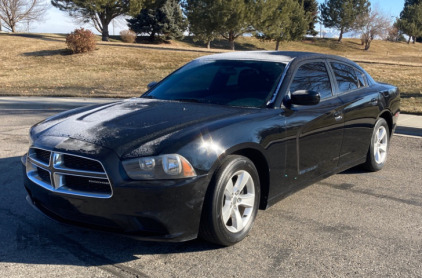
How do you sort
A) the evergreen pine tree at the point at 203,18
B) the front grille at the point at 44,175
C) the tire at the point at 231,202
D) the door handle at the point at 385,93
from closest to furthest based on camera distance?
1. the tire at the point at 231,202
2. the front grille at the point at 44,175
3. the door handle at the point at 385,93
4. the evergreen pine tree at the point at 203,18

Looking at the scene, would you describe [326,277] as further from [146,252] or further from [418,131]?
[418,131]

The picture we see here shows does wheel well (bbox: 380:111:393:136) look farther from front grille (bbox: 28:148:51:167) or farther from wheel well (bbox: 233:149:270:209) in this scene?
front grille (bbox: 28:148:51:167)

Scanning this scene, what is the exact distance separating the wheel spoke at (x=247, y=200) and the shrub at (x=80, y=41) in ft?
90.4

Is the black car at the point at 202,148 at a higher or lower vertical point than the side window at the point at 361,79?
lower

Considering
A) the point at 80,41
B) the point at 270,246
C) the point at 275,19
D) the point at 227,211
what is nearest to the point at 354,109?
the point at 270,246

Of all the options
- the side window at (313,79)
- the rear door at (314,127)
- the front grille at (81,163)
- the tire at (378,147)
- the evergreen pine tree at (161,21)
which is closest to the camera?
the front grille at (81,163)

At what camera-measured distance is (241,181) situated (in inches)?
142

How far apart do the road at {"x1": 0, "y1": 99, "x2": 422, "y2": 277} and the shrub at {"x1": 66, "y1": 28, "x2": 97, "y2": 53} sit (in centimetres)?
2567

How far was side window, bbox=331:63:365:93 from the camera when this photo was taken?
17.0 ft

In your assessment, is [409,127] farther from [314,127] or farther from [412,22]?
[412,22]

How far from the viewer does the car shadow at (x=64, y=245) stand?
132 inches

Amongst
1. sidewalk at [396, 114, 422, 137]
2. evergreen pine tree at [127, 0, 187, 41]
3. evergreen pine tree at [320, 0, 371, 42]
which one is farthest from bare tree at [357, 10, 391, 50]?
sidewalk at [396, 114, 422, 137]

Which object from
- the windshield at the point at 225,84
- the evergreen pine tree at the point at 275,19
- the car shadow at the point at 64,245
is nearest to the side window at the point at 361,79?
the windshield at the point at 225,84

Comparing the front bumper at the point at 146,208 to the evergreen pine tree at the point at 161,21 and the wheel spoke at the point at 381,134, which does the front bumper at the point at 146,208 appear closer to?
the wheel spoke at the point at 381,134
